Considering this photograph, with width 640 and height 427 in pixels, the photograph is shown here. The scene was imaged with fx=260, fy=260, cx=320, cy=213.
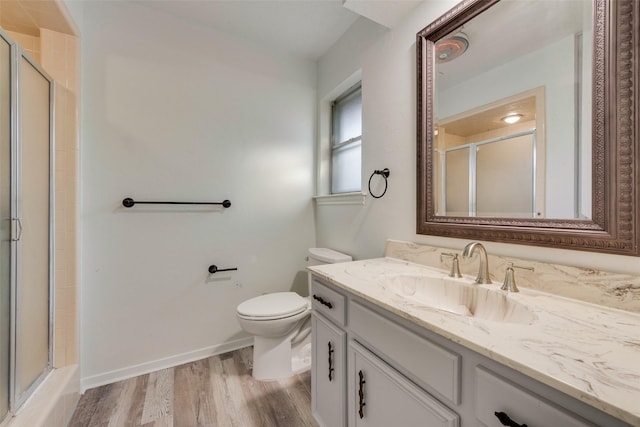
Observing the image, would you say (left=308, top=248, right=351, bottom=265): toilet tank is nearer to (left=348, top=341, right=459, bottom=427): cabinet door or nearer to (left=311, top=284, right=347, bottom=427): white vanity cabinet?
(left=311, top=284, right=347, bottom=427): white vanity cabinet

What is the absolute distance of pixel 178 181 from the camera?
185 cm

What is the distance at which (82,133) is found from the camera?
1581 millimetres

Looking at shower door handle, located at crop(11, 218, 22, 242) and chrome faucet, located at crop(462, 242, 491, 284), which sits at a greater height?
shower door handle, located at crop(11, 218, 22, 242)

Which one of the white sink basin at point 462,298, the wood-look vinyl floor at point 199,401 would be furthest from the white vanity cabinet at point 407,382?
the wood-look vinyl floor at point 199,401

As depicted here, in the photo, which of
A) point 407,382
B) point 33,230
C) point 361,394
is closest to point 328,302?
point 361,394

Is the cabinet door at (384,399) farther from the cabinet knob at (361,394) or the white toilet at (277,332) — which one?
the white toilet at (277,332)

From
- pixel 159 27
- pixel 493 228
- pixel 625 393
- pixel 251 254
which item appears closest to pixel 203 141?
pixel 159 27

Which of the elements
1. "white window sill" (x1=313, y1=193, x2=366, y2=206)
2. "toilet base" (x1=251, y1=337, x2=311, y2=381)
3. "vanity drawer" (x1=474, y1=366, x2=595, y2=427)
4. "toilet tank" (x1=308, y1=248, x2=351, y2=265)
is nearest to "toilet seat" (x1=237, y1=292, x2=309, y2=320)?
"toilet base" (x1=251, y1=337, x2=311, y2=381)

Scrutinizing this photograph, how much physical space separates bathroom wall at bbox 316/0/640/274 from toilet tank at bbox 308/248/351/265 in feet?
0.27

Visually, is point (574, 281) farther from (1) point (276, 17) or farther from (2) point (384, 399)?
(1) point (276, 17)

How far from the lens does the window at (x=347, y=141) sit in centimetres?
209

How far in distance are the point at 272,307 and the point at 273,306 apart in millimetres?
16

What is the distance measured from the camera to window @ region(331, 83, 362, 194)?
2.09m

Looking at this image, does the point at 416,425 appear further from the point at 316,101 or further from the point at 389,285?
the point at 316,101
